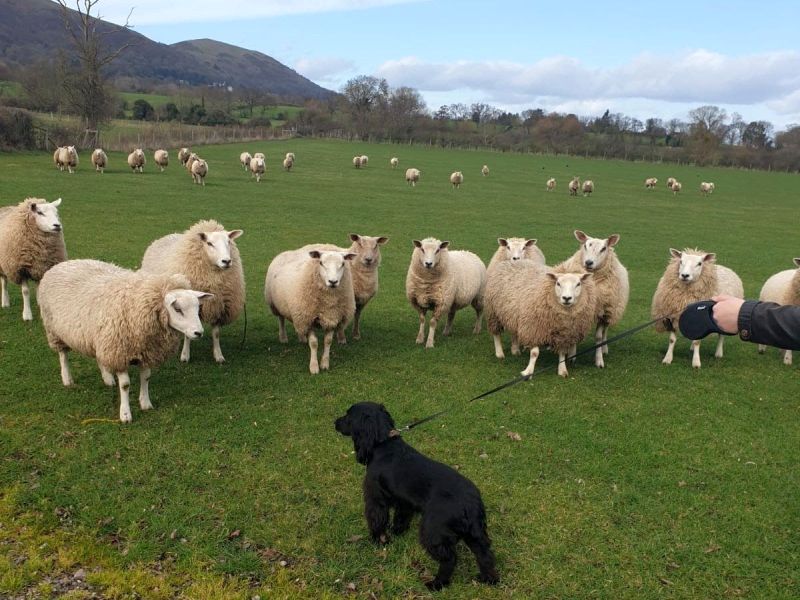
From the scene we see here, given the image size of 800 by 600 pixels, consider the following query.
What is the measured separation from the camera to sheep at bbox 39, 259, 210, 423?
6211mm

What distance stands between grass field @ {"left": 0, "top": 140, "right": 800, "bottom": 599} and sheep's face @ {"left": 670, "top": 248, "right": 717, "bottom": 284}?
145 cm

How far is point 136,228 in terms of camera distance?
57.7ft

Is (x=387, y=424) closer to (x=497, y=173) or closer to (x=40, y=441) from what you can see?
(x=40, y=441)

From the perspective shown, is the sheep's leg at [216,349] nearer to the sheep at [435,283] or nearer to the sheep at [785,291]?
the sheep at [435,283]

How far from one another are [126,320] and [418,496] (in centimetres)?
391

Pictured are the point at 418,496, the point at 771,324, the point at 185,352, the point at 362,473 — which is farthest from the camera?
the point at 185,352

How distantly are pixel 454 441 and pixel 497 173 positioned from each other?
48.3 meters

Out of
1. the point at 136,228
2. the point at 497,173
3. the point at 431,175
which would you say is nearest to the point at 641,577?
the point at 136,228

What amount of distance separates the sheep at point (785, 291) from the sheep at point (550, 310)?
3119 mm

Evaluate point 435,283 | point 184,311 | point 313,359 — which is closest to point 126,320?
point 184,311

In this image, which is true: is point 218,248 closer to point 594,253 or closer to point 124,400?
point 124,400

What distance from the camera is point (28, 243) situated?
917 centimetres

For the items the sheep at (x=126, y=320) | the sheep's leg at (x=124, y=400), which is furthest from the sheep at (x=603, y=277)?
the sheep's leg at (x=124, y=400)

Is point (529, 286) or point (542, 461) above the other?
point (529, 286)
